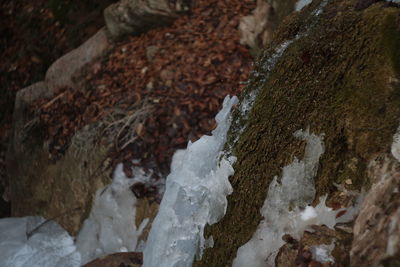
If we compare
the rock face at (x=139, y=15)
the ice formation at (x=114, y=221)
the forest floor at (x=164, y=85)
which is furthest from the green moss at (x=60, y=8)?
the ice formation at (x=114, y=221)

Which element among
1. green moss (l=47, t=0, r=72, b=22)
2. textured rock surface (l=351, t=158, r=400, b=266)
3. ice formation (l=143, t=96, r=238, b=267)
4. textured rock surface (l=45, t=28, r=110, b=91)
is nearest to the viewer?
textured rock surface (l=351, t=158, r=400, b=266)

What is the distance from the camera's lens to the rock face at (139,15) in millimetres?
4312

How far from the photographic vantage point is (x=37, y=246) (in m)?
3.92

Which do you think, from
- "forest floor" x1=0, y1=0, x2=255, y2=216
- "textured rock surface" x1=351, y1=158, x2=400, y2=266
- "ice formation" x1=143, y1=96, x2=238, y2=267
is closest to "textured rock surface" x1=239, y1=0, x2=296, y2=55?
"forest floor" x1=0, y1=0, x2=255, y2=216

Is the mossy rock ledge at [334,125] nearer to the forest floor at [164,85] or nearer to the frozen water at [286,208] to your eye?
the frozen water at [286,208]

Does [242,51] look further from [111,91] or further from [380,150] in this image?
[380,150]

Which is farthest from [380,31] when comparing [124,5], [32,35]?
[32,35]

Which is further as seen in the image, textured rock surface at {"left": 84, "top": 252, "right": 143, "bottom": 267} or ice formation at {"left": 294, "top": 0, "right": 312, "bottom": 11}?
textured rock surface at {"left": 84, "top": 252, "right": 143, "bottom": 267}

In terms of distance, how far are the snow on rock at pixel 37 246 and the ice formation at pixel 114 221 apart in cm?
17

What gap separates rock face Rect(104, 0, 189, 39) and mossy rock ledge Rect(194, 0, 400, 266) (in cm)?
258

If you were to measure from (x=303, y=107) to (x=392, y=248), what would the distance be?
70cm

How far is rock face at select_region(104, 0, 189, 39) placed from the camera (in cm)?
431

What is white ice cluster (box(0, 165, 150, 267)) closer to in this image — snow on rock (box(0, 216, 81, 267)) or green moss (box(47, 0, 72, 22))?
snow on rock (box(0, 216, 81, 267))

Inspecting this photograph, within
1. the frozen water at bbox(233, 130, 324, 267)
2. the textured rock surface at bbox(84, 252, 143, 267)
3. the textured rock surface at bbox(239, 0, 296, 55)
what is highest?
the frozen water at bbox(233, 130, 324, 267)
